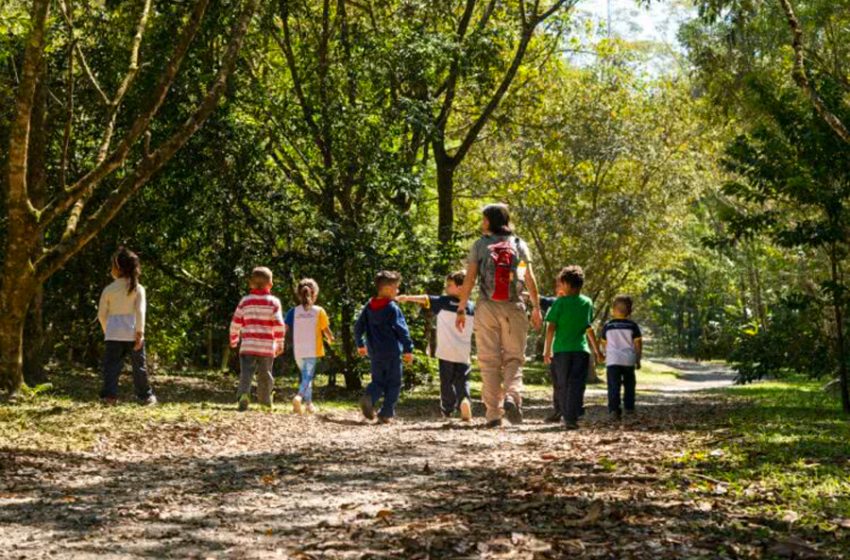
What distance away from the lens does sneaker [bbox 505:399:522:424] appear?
12266 millimetres

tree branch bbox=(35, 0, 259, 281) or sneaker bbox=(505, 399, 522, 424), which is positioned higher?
tree branch bbox=(35, 0, 259, 281)

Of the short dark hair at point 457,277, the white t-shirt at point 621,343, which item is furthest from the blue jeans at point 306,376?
the white t-shirt at point 621,343

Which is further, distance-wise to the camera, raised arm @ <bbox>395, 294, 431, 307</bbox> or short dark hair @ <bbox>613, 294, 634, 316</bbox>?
short dark hair @ <bbox>613, 294, 634, 316</bbox>

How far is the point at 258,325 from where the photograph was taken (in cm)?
1438

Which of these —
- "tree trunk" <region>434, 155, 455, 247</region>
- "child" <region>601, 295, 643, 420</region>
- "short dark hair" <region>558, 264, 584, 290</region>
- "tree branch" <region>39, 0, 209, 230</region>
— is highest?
"tree trunk" <region>434, 155, 455, 247</region>

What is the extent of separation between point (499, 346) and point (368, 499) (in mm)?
5364

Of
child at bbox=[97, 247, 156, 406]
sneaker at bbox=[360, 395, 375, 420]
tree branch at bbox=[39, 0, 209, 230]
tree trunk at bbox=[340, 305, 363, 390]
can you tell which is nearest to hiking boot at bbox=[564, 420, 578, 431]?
sneaker at bbox=[360, 395, 375, 420]

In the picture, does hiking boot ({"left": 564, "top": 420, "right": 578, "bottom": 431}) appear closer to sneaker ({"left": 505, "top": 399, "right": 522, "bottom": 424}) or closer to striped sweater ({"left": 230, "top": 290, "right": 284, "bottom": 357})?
sneaker ({"left": 505, "top": 399, "right": 522, "bottom": 424})

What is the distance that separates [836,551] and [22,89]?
32.0 ft

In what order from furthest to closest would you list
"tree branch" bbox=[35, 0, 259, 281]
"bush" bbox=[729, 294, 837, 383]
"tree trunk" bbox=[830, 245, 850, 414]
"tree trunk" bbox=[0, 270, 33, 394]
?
"bush" bbox=[729, 294, 837, 383] → "tree trunk" bbox=[830, 245, 850, 414] → "tree branch" bbox=[35, 0, 259, 281] → "tree trunk" bbox=[0, 270, 33, 394]

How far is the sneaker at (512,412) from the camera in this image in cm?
1227

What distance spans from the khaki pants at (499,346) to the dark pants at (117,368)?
15.7 ft

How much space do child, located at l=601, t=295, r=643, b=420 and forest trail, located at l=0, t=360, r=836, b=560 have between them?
329 cm

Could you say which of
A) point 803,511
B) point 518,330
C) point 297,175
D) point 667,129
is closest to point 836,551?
point 803,511
